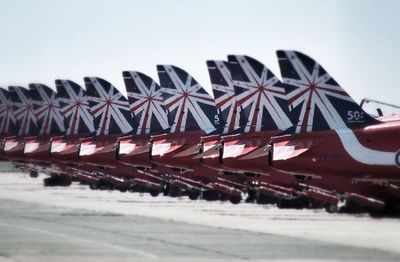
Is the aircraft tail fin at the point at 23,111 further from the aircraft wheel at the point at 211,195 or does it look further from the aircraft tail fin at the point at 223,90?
the aircraft tail fin at the point at 223,90

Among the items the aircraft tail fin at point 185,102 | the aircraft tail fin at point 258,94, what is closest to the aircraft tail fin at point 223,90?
the aircraft tail fin at point 258,94

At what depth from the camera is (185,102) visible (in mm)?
59500

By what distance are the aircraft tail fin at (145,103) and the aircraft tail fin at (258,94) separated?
11657mm

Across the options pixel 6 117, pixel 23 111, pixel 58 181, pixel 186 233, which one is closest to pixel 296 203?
pixel 186 233

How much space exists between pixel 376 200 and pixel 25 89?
184 feet

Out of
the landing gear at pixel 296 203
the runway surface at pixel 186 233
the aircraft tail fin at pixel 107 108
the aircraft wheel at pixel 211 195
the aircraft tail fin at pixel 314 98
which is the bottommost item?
the runway surface at pixel 186 233

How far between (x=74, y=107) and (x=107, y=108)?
8411 millimetres

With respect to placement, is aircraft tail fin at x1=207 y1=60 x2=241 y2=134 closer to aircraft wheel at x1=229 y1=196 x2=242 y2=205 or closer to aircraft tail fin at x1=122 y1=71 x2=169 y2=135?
aircraft wheel at x1=229 y1=196 x2=242 y2=205

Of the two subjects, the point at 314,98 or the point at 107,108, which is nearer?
the point at 314,98

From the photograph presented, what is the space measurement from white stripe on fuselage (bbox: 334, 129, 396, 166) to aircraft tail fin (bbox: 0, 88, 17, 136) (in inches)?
2176

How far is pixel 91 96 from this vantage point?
7138 centimetres

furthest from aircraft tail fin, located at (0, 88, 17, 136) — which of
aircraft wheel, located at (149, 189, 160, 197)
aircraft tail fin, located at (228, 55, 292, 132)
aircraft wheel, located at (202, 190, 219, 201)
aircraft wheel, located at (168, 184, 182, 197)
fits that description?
aircraft tail fin, located at (228, 55, 292, 132)

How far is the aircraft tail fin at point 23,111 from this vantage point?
88838mm

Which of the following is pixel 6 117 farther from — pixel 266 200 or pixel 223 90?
pixel 266 200
